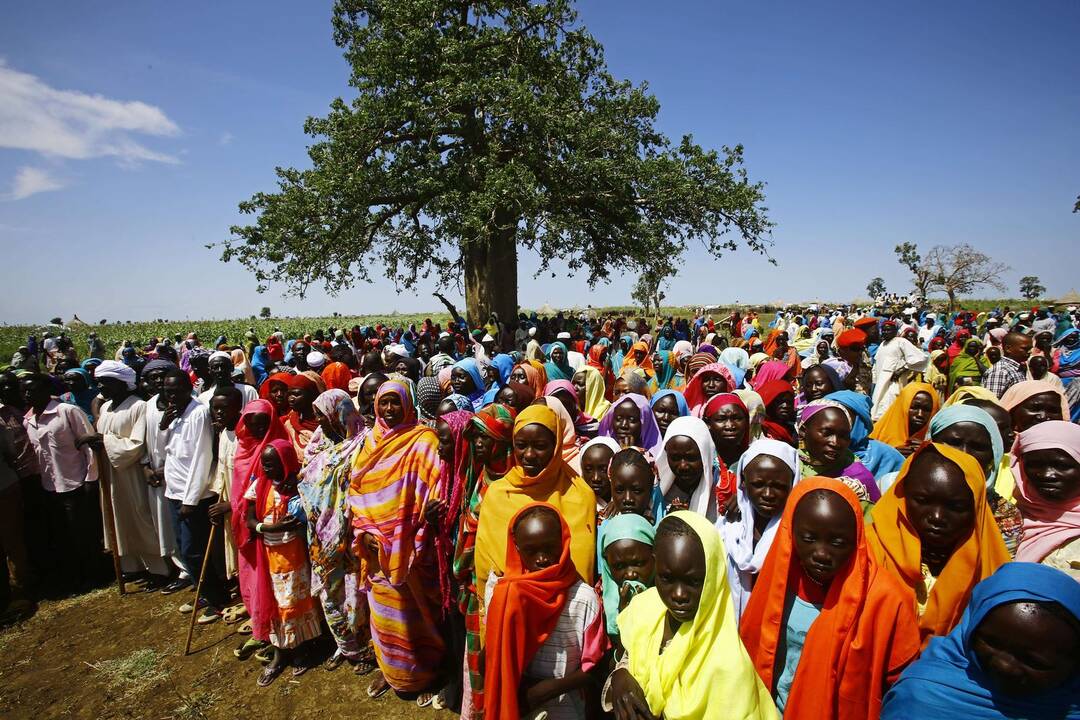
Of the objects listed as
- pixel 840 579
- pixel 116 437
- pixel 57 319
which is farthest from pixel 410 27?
pixel 57 319

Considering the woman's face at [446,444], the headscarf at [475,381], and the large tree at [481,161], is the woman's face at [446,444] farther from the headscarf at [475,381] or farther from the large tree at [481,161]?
the large tree at [481,161]

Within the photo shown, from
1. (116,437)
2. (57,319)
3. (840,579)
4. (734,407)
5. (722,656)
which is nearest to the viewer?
(722,656)

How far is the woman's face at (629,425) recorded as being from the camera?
12.9ft

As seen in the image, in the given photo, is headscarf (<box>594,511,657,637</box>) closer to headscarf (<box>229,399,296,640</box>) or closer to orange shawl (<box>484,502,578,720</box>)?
orange shawl (<box>484,502,578,720</box>)

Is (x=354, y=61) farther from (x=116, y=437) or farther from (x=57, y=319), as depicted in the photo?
(x=57, y=319)

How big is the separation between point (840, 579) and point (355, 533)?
9.40 ft

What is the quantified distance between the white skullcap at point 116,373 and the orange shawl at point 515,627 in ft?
16.2

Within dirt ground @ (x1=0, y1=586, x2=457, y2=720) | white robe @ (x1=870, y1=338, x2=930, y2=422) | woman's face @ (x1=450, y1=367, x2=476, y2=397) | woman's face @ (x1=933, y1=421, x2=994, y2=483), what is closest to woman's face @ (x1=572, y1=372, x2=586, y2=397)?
woman's face @ (x1=450, y1=367, x2=476, y2=397)

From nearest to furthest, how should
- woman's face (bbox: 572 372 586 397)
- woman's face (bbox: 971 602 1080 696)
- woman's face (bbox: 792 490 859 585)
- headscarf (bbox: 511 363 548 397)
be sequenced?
1. woman's face (bbox: 971 602 1080 696)
2. woman's face (bbox: 792 490 859 585)
3. headscarf (bbox: 511 363 548 397)
4. woman's face (bbox: 572 372 586 397)

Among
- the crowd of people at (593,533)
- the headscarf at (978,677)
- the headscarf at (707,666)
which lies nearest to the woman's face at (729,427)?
the crowd of people at (593,533)

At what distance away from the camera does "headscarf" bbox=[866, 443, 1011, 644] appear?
6.54ft

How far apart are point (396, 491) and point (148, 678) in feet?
8.98

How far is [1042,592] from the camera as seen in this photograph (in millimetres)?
1402

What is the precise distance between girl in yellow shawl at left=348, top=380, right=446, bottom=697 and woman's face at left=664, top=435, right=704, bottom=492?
1.60 meters
